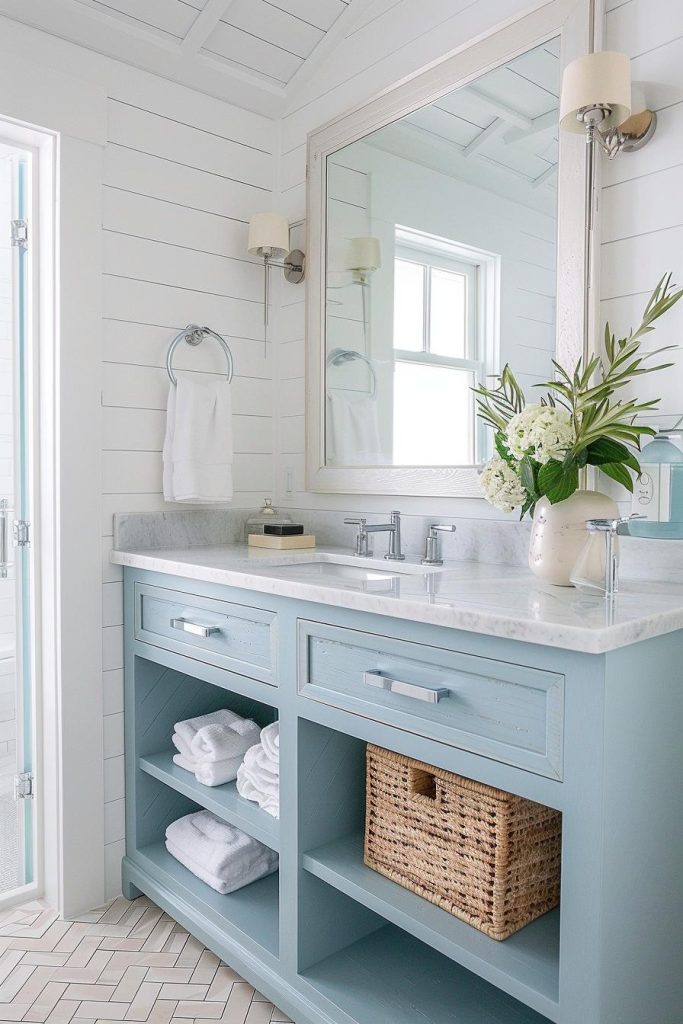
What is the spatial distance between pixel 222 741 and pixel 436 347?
116 cm

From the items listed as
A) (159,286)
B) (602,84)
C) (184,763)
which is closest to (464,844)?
(184,763)

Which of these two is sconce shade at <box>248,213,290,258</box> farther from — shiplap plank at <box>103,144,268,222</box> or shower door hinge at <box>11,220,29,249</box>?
shower door hinge at <box>11,220,29,249</box>

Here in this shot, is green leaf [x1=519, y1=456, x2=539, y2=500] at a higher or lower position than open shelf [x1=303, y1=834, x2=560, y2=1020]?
higher

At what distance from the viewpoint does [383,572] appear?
6.33ft

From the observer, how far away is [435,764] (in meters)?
1.26

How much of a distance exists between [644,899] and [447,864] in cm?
38

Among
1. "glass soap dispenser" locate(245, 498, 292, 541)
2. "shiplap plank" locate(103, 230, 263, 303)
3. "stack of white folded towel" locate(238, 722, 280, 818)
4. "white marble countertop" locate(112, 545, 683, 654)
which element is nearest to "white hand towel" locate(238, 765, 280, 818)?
"stack of white folded towel" locate(238, 722, 280, 818)

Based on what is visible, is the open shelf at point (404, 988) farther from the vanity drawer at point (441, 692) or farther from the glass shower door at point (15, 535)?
the glass shower door at point (15, 535)

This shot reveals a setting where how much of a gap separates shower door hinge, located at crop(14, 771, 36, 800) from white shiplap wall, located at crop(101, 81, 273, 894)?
205 mm

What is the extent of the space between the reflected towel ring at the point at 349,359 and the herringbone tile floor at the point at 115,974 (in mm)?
1503

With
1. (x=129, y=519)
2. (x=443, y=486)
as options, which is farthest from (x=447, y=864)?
(x=129, y=519)

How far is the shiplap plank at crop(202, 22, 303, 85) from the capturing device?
2.13 metres

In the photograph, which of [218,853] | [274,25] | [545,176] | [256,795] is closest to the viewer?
[545,176]

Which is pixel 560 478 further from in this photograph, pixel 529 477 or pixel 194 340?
pixel 194 340
